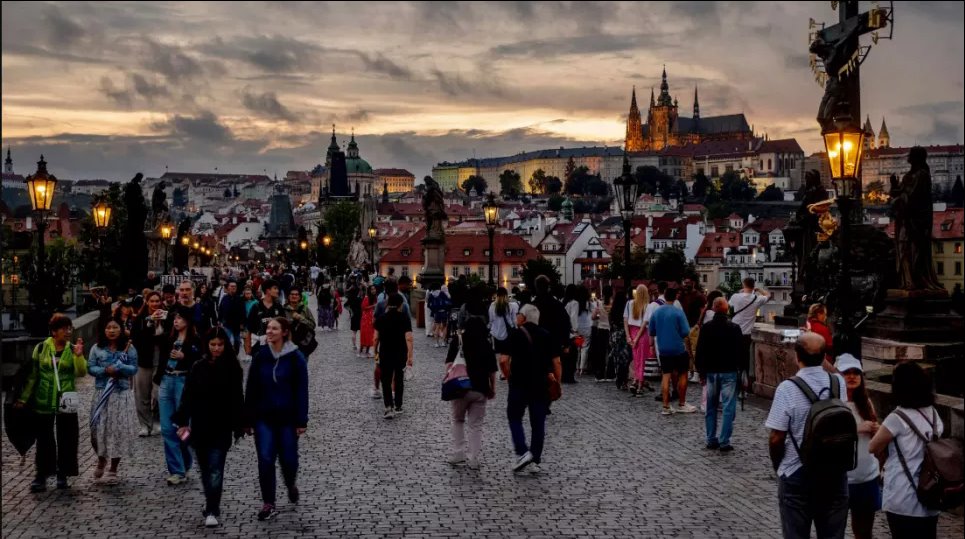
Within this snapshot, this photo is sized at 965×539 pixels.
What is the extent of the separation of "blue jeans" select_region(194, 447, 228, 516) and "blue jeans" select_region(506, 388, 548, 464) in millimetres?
2802

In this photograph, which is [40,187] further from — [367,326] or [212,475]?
[212,475]

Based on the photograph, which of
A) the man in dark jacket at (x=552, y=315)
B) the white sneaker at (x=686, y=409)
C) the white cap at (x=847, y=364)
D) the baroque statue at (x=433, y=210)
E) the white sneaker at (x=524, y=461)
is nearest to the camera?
the white cap at (x=847, y=364)

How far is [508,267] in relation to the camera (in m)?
88.5

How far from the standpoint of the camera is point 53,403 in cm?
971

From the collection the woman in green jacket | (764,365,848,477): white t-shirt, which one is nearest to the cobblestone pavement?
the woman in green jacket

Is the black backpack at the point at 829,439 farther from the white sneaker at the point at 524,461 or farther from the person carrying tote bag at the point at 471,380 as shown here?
the person carrying tote bag at the point at 471,380

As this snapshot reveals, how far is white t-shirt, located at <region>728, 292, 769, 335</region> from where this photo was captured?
1420 centimetres

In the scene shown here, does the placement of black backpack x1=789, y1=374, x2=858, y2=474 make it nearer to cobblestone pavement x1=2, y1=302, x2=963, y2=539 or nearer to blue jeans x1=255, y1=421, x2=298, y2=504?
cobblestone pavement x1=2, y1=302, x2=963, y2=539

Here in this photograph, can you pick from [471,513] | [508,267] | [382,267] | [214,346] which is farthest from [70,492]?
[508,267]

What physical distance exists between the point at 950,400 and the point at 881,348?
682 centimetres

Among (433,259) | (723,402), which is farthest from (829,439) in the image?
(433,259)

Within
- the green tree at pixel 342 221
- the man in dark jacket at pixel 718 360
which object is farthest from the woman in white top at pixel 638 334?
the green tree at pixel 342 221

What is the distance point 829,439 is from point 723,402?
5.19 metres

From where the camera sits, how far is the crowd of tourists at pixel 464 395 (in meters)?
6.38
